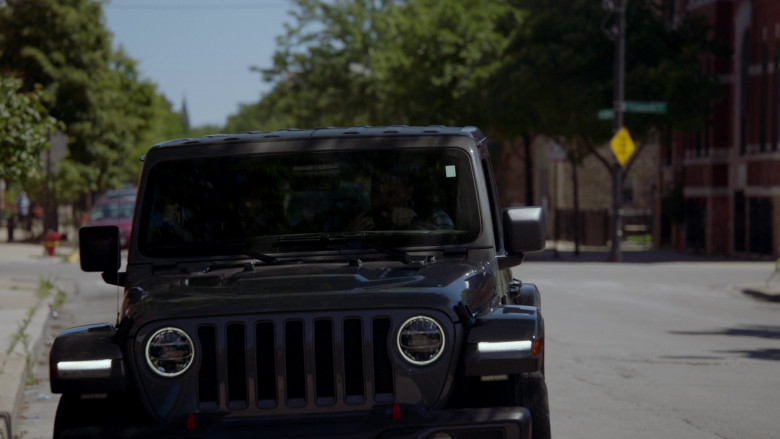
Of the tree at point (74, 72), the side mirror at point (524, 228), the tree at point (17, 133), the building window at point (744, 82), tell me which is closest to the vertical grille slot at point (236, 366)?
the side mirror at point (524, 228)

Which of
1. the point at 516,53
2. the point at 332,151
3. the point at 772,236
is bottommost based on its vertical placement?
the point at 772,236

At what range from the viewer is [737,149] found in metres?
40.7

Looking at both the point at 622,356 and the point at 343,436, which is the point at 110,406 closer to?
the point at 343,436

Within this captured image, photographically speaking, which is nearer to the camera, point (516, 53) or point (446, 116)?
point (516, 53)

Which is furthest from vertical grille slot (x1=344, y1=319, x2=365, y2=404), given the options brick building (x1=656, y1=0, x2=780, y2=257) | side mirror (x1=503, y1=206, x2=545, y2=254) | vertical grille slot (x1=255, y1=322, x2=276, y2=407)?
brick building (x1=656, y1=0, x2=780, y2=257)

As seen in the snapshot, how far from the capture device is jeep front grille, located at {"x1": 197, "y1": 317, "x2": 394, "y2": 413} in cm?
553

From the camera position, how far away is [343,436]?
542 centimetres

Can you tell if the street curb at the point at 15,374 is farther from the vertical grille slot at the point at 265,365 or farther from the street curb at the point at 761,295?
the street curb at the point at 761,295

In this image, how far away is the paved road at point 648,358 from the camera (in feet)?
31.9

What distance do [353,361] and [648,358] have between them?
28.5 feet

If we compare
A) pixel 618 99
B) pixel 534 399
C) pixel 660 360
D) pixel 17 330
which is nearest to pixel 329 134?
pixel 534 399

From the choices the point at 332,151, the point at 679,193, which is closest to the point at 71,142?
the point at 679,193

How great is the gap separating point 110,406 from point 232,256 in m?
→ 1.17

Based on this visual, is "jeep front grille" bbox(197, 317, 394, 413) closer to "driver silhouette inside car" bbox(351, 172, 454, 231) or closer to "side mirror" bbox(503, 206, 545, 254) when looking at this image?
"driver silhouette inside car" bbox(351, 172, 454, 231)
